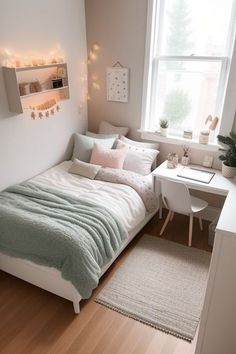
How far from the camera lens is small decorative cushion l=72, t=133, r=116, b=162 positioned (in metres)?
3.14

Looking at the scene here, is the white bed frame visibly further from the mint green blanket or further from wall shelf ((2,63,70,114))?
wall shelf ((2,63,70,114))

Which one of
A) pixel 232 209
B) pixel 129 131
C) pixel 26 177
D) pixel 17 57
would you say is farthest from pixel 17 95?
pixel 232 209

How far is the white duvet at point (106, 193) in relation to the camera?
241 cm

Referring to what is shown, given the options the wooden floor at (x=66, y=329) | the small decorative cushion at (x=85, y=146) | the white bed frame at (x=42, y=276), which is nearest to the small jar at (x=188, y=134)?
the small decorative cushion at (x=85, y=146)

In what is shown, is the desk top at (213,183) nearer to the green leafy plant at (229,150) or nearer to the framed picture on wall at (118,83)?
the green leafy plant at (229,150)

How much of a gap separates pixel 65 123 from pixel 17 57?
93cm

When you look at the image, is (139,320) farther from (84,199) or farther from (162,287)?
(84,199)

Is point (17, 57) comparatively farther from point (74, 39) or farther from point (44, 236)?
point (44, 236)

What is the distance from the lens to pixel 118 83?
10.5 feet

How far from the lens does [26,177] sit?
281 cm

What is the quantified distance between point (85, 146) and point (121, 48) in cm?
118

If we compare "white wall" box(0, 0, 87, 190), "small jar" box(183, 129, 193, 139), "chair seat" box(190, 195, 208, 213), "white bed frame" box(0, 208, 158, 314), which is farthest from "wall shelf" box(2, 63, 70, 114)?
"chair seat" box(190, 195, 208, 213)

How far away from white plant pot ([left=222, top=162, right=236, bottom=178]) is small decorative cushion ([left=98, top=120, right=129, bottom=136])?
123 centimetres

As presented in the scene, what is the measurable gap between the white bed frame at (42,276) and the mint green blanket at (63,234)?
0.22ft
